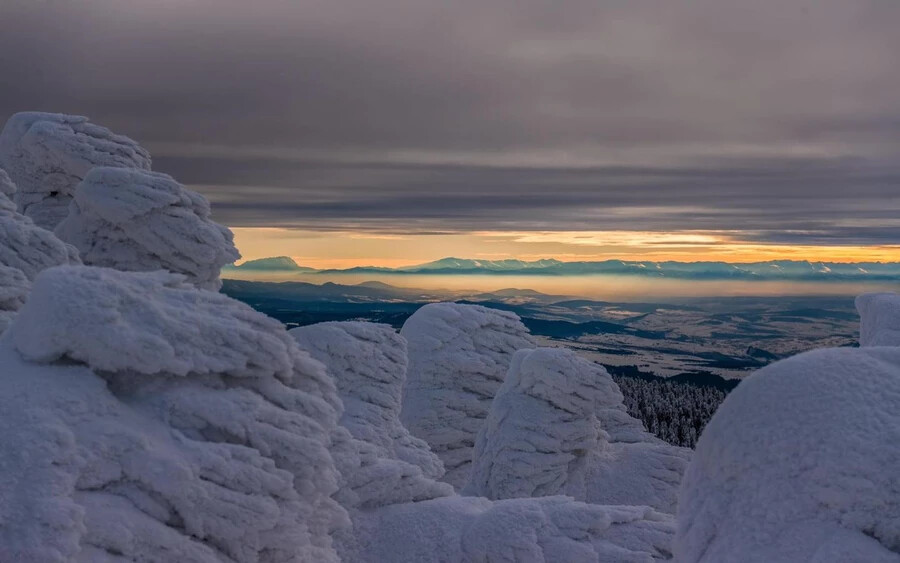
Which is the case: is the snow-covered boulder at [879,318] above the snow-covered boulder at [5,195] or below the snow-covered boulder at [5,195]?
below

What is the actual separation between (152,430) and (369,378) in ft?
46.3

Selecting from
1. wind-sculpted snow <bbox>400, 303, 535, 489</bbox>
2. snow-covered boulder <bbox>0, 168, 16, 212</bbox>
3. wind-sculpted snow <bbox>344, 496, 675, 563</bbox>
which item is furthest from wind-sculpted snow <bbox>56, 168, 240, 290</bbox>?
wind-sculpted snow <bbox>400, 303, 535, 489</bbox>

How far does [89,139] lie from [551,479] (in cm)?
2055

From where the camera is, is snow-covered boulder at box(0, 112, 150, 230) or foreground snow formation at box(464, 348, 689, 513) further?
foreground snow formation at box(464, 348, 689, 513)

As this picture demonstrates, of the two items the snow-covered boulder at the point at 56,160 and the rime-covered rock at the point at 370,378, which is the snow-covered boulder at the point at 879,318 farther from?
the snow-covered boulder at the point at 56,160

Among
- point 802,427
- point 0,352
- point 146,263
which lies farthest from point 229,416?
point 146,263

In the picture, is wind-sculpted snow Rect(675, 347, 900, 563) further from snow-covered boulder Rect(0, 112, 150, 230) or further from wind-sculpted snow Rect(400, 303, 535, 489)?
wind-sculpted snow Rect(400, 303, 535, 489)

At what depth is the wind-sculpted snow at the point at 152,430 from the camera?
26.6ft

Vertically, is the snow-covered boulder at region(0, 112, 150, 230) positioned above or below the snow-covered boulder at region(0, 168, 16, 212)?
above

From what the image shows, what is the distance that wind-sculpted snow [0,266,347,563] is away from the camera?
8.09 meters

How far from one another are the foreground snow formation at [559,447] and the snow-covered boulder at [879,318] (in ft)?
32.3

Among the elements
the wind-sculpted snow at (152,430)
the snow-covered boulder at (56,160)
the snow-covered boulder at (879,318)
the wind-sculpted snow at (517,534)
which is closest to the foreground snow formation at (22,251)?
the wind-sculpted snow at (152,430)

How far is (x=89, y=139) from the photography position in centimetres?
2783

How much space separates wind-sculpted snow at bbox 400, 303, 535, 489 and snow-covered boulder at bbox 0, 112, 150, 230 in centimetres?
1607
